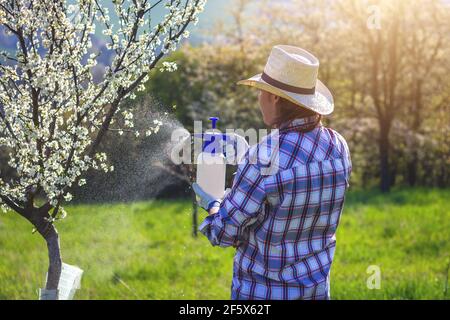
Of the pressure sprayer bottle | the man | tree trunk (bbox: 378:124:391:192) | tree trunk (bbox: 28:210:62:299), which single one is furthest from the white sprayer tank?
tree trunk (bbox: 378:124:391:192)

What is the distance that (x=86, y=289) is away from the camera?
6.07m

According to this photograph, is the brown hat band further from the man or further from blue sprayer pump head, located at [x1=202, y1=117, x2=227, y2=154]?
blue sprayer pump head, located at [x1=202, y1=117, x2=227, y2=154]

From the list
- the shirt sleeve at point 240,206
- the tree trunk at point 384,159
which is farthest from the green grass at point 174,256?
the tree trunk at point 384,159

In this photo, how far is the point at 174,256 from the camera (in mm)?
7414

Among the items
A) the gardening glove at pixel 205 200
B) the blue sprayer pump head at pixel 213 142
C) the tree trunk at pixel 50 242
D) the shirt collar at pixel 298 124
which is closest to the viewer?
the shirt collar at pixel 298 124

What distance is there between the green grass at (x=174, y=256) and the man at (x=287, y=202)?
4.01 feet

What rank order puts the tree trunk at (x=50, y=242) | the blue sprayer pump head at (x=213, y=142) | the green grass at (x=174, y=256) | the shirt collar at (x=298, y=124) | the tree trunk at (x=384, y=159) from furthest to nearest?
the tree trunk at (x=384, y=159) → the green grass at (x=174, y=256) → the tree trunk at (x=50, y=242) → the blue sprayer pump head at (x=213, y=142) → the shirt collar at (x=298, y=124)

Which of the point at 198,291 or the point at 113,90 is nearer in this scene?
the point at 113,90

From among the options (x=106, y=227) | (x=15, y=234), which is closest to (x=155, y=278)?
(x=15, y=234)

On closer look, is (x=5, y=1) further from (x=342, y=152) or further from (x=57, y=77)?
(x=342, y=152)

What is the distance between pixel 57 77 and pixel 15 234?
3.81m

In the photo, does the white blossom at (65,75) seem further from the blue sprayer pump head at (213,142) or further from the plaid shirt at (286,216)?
the plaid shirt at (286,216)

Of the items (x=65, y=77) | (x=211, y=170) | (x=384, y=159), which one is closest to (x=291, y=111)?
(x=211, y=170)

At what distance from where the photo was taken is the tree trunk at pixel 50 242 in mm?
3305
